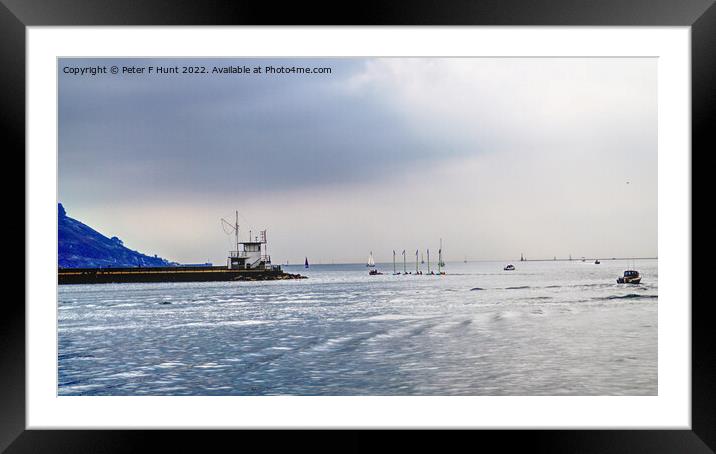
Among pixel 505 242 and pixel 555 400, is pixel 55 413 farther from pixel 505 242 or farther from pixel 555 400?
pixel 505 242

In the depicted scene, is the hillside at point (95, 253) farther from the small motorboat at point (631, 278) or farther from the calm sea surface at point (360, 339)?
the small motorboat at point (631, 278)

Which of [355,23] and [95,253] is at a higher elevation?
[355,23]

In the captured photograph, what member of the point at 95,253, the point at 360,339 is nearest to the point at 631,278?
the point at 360,339

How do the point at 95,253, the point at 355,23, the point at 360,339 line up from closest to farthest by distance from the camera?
the point at 355,23
the point at 360,339
the point at 95,253

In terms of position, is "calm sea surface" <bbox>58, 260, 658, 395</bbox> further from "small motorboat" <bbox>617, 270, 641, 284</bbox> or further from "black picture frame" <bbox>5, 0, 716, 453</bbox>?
"black picture frame" <bbox>5, 0, 716, 453</bbox>

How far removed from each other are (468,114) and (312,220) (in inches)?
364

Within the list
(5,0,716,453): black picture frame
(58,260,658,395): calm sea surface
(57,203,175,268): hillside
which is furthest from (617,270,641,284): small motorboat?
(5,0,716,453): black picture frame

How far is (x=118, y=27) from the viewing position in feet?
7.78

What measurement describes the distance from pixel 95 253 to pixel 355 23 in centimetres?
2791

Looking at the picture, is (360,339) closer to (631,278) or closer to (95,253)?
(631,278)

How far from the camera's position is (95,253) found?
2759 cm

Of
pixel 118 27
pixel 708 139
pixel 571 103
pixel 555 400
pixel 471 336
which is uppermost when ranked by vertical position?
pixel 571 103

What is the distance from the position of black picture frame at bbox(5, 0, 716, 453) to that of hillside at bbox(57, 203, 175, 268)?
1018 inches

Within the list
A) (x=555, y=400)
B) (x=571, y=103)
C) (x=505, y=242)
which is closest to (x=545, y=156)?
(x=571, y=103)
